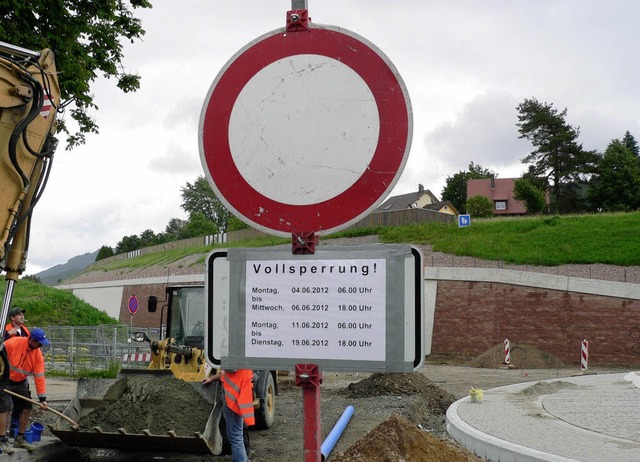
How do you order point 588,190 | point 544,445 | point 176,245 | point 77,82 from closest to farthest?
point 544,445 < point 77,82 < point 588,190 < point 176,245

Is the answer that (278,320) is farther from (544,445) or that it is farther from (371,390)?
(371,390)

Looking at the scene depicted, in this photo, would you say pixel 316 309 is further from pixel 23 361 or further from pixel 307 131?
Answer: pixel 23 361

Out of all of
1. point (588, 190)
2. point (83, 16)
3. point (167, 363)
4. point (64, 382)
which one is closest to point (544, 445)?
point (167, 363)

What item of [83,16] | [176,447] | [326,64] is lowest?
[176,447]

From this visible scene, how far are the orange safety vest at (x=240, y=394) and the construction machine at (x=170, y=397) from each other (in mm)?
987

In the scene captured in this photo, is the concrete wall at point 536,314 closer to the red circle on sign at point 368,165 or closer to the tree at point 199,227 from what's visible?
the red circle on sign at point 368,165

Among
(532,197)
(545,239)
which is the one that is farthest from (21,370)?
(532,197)

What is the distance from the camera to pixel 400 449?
6750 mm

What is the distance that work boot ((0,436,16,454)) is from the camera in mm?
9305

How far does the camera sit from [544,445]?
29.0ft

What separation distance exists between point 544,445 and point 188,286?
25.2 feet

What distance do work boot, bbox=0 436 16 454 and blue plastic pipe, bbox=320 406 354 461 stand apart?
13.5ft

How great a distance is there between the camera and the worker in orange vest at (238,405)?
319 inches

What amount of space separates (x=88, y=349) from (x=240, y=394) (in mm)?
21895
